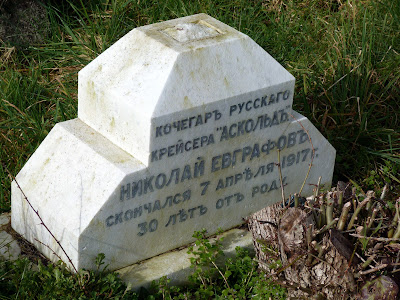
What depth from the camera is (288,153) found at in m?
4.04

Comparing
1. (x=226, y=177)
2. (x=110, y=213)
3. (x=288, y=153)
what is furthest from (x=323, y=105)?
(x=110, y=213)

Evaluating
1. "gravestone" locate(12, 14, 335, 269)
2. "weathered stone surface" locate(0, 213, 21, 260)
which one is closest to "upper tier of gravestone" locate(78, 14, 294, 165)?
"gravestone" locate(12, 14, 335, 269)

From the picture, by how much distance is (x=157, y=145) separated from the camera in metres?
3.46

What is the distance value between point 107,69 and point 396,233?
61.7 inches

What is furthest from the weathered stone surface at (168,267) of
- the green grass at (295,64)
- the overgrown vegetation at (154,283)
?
the green grass at (295,64)

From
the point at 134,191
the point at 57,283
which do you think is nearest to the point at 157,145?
the point at 134,191

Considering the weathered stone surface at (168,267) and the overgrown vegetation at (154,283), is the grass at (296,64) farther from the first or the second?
the weathered stone surface at (168,267)

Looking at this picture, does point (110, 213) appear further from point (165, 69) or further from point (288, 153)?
point (288, 153)

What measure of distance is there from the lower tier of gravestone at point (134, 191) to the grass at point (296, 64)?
1.97 ft

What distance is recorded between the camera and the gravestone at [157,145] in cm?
346

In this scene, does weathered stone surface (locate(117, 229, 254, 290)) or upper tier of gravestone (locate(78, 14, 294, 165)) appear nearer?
upper tier of gravestone (locate(78, 14, 294, 165))

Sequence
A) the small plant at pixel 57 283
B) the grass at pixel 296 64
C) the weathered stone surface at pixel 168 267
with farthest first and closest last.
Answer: the grass at pixel 296 64 → the weathered stone surface at pixel 168 267 → the small plant at pixel 57 283

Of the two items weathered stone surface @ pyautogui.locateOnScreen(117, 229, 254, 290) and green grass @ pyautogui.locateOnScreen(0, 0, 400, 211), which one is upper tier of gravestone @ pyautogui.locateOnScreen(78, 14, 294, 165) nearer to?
weathered stone surface @ pyautogui.locateOnScreen(117, 229, 254, 290)

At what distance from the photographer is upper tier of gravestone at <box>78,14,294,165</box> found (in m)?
3.43
